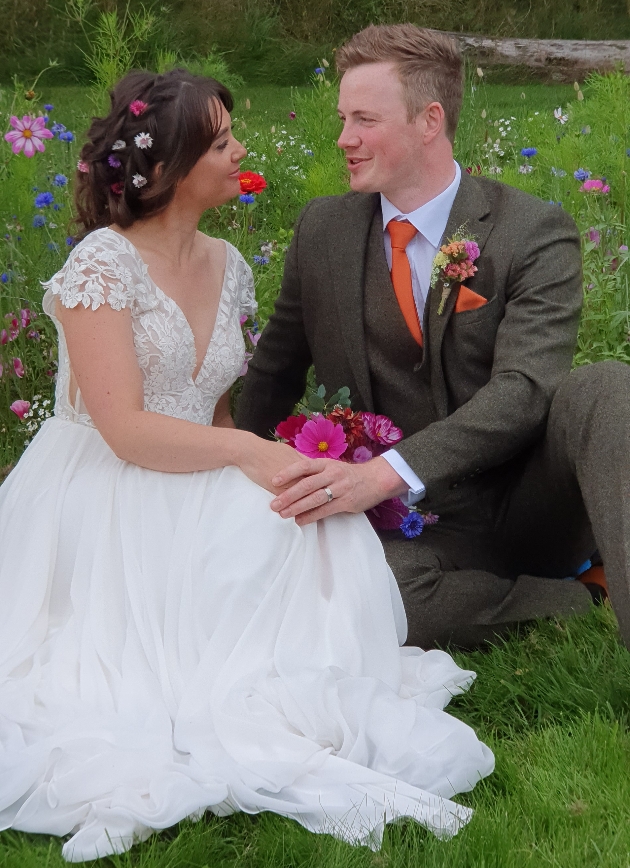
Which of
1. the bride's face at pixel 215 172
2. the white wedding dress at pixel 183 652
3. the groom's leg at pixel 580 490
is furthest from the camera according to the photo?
the bride's face at pixel 215 172

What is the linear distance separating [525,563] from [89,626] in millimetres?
1337

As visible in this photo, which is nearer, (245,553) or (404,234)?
(245,553)

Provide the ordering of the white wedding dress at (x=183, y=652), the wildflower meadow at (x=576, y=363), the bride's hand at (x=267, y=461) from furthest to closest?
1. the bride's hand at (x=267, y=461)
2. the white wedding dress at (x=183, y=652)
3. the wildflower meadow at (x=576, y=363)

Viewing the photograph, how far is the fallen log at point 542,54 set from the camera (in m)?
9.48

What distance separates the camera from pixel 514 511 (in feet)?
9.96

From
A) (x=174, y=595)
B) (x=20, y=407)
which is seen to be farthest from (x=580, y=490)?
(x=20, y=407)

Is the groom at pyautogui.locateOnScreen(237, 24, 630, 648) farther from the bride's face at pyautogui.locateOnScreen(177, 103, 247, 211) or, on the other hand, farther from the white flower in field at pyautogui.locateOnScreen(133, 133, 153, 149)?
the white flower in field at pyautogui.locateOnScreen(133, 133, 153, 149)

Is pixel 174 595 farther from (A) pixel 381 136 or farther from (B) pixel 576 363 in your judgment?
(B) pixel 576 363

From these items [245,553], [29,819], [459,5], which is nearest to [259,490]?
[245,553]

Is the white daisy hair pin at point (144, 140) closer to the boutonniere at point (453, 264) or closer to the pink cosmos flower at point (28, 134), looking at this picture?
the boutonniere at point (453, 264)

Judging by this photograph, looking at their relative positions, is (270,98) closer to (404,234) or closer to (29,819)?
(404,234)

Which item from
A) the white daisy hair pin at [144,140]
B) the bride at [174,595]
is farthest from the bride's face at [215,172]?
the white daisy hair pin at [144,140]

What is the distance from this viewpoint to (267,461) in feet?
8.24

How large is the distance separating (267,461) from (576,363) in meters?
1.73
